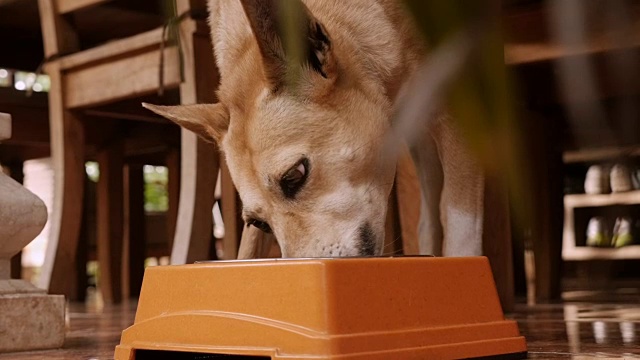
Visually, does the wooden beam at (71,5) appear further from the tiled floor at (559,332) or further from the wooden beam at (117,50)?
the tiled floor at (559,332)

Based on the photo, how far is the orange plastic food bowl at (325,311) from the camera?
86 centimetres

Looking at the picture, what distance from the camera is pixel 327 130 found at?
1403 mm

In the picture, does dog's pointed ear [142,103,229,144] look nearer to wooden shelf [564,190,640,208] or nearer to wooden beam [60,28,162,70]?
wooden beam [60,28,162,70]

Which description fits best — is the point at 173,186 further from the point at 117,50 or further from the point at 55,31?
the point at 117,50

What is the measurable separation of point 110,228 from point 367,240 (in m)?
2.47

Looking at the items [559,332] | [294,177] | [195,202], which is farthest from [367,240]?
[195,202]

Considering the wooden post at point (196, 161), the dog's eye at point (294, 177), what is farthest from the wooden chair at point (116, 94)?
the dog's eye at point (294, 177)

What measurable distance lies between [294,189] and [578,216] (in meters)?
1.08

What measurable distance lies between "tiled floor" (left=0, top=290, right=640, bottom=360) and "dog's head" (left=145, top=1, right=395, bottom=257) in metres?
0.35

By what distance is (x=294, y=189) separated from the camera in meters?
1.38

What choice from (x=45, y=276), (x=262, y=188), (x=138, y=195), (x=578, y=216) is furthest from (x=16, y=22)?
(x=578, y=216)

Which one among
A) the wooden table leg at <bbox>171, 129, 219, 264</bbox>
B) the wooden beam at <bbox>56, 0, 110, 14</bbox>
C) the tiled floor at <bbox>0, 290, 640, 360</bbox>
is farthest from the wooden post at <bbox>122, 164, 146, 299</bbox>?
the wooden table leg at <bbox>171, 129, 219, 264</bbox>

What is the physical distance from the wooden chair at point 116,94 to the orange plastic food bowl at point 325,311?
110 centimetres

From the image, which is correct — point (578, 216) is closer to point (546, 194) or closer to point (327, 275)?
point (327, 275)
